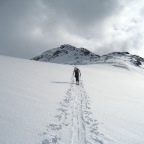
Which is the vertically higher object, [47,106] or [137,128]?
[47,106]

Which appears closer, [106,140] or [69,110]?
[106,140]

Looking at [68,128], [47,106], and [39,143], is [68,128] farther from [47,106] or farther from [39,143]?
[47,106]

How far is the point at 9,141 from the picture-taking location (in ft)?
17.5

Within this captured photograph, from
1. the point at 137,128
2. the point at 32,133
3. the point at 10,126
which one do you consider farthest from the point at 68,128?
the point at 137,128

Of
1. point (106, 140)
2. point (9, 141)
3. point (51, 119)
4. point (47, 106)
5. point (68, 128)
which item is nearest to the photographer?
point (9, 141)

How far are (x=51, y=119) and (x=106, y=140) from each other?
2.33 m

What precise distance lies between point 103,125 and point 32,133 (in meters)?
3.14

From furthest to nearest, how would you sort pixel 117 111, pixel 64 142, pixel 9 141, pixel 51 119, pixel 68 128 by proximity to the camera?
pixel 117 111 → pixel 51 119 → pixel 68 128 → pixel 64 142 → pixel 9 141

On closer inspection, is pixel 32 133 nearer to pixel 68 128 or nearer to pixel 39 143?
pixel 39 143

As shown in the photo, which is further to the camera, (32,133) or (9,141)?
(32,133)

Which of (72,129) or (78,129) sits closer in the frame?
(72,129)

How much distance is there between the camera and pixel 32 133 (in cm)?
611

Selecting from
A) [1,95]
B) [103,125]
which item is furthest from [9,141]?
[1,95]

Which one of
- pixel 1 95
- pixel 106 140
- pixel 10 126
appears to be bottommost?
pixel 106 140
